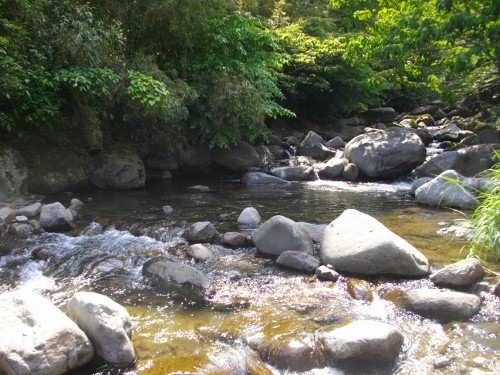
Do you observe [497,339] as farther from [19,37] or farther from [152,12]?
[152,12]

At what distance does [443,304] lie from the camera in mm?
4375

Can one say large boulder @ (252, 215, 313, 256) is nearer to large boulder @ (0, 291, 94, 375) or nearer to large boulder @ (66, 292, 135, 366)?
large boulder @ (66, 292, 135, 366)

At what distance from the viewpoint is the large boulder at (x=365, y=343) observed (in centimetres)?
363

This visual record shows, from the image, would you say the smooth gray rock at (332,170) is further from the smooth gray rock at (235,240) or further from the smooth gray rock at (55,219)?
the smooth gray rock at (55,219)

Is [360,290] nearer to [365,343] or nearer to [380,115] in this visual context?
[365,343]

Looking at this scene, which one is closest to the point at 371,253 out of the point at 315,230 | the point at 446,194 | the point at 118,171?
the point at 315,230

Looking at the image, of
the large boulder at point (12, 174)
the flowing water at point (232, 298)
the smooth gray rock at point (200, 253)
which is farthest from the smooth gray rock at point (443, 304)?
the large boulder at point (12, 174)

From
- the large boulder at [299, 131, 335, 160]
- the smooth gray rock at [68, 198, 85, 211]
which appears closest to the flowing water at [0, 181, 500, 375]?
the smooth gray rock at [68, 198, 85, 211]

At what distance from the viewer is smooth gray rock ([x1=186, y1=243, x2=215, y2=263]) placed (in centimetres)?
589

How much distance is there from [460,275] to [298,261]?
5.89 ft

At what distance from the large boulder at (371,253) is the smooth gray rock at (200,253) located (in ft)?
4.76

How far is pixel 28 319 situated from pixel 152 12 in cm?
809

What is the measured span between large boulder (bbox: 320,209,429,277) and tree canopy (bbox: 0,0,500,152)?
133 inches

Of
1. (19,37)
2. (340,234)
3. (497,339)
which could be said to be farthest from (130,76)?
(497,339)
